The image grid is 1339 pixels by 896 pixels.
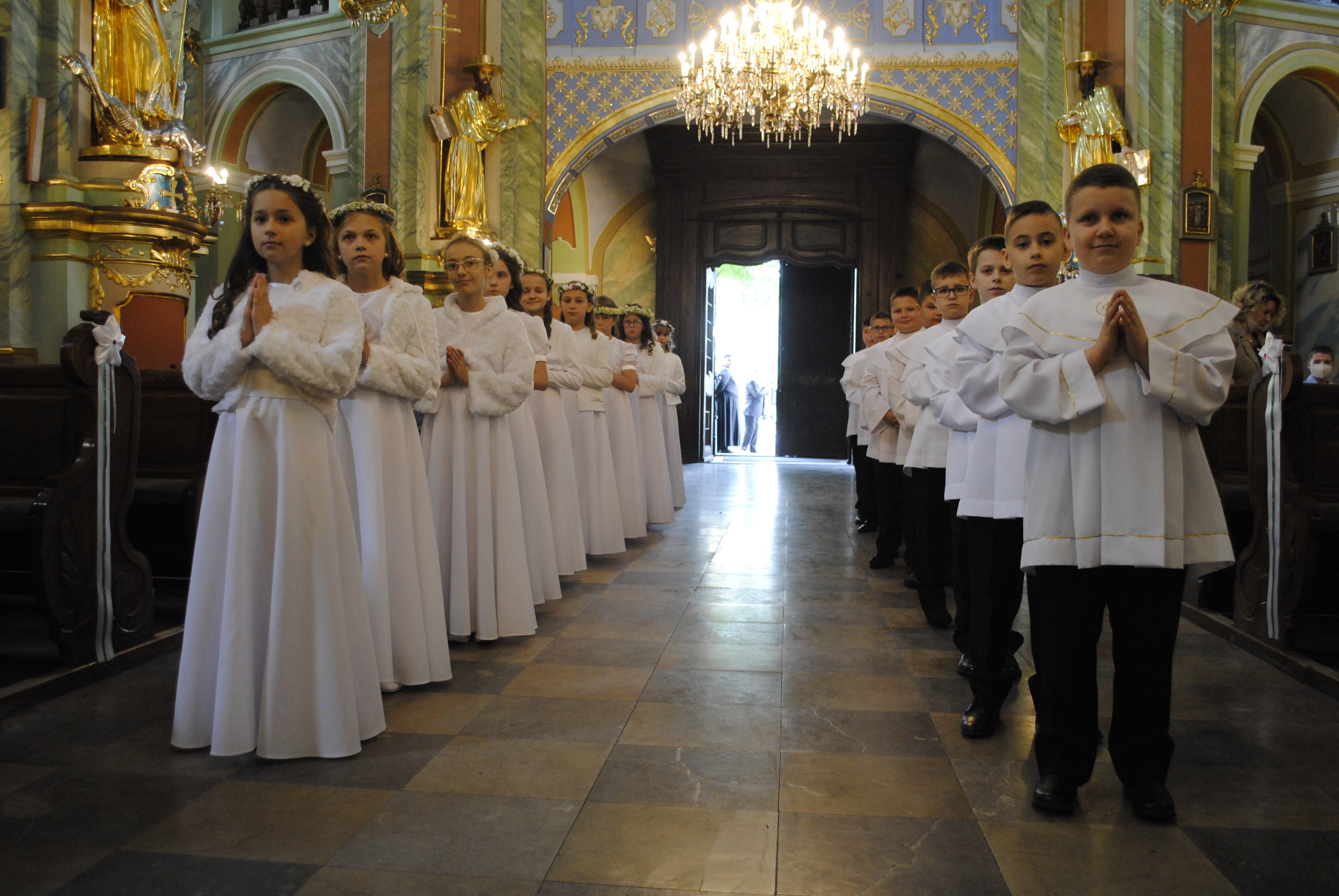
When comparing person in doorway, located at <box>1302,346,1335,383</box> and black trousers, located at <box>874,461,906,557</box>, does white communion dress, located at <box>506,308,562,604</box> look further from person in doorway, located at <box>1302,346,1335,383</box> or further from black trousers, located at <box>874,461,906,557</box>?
person in doorway, located at <box>1302,346,1335,383</box>

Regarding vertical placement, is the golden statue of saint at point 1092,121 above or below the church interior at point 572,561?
above

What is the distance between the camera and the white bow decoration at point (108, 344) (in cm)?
389

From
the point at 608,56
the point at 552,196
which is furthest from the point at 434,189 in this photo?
the point at 608,56

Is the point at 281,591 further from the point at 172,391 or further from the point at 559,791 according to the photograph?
the point at 172,391

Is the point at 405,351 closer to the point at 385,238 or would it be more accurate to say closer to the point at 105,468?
the point at 385,238

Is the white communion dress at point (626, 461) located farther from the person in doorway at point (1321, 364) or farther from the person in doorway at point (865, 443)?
the person in doorway at point (1321, 364)

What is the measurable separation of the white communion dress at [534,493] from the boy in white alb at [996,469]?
2061 millimetres

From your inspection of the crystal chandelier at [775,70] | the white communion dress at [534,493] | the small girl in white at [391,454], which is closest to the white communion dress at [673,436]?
the crystal chandelier at [775,70]

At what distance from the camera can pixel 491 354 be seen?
4.39m

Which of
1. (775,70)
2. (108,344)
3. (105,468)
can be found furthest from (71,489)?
(775,70)

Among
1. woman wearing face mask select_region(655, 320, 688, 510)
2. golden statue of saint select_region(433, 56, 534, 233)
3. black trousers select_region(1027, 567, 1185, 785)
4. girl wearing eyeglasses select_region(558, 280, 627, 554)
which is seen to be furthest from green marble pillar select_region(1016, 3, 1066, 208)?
black trousers select_region(1027, 567, 1185, 785)

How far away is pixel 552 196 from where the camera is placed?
40.1ft

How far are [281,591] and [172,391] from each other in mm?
2426

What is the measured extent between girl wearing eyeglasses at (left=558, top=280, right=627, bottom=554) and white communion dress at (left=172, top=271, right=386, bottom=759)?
3.61m
